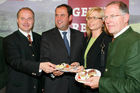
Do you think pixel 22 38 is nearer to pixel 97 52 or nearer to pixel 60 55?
pixel 60 55

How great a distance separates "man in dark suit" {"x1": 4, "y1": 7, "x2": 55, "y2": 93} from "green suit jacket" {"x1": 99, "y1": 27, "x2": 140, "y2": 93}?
3.60 ft

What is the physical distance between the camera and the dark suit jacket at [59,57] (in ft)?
8.63

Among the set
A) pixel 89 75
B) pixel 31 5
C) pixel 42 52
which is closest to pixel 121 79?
pixel 89 75

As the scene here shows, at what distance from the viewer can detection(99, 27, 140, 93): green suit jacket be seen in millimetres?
1446

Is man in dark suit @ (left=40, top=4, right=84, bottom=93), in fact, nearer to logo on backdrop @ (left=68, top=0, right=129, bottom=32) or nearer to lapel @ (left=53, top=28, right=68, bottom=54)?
lapel @ (left=53, top=28, right=68, bottom=54)

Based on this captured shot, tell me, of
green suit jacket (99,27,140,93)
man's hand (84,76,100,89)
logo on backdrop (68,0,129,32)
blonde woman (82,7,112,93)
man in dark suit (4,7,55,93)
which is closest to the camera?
green suit jacket (99,27,140,93)

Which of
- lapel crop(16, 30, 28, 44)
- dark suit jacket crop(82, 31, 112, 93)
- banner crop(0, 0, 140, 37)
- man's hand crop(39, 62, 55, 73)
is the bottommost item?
man's hand crop(39, 62, 55, 73)

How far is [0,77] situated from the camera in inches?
120

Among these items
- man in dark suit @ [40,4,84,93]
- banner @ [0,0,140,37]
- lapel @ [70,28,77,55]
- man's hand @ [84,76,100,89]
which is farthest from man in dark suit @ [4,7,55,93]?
banner @ [0,0,140,37]

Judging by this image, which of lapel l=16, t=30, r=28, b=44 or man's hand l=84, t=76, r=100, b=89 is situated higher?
lapel l=16, t=30, r=28, b=44

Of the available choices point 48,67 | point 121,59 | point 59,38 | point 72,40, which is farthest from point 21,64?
point 121,59

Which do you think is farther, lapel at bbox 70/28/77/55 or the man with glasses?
lapel at bbox 70/28/77/55

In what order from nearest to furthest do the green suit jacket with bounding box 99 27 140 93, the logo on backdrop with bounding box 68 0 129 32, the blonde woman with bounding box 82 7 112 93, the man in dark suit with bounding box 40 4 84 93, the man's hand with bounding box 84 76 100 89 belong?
the green suit jacket with bounding box 99 27 140 93, the man's hand with bounding box 84 76 100 89, the blonde woman with bounding box 82 7 112 93, the man in dark suit with bounding box 40 4 84 93, the logo on backdrop with bounding box 68 0 129 32

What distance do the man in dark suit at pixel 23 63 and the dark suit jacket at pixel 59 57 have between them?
7.8 inches
